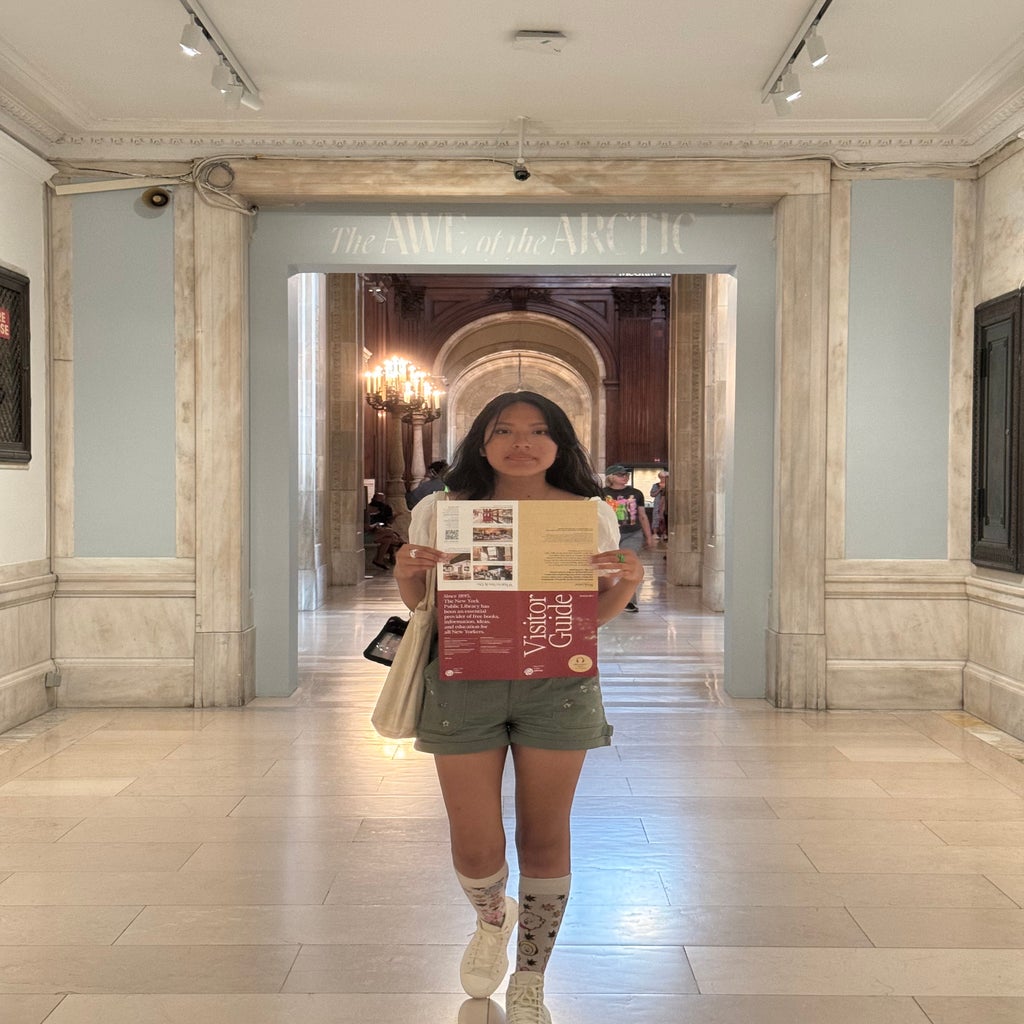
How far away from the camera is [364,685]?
25.7 feet

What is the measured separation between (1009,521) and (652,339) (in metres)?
19.5

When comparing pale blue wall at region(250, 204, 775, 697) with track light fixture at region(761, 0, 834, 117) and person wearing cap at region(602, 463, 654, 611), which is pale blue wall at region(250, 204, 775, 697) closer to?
track light fixture at region(761, 0, 834, 117)

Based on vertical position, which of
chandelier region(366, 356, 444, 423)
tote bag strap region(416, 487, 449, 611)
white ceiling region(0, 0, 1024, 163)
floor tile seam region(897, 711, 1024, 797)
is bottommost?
floor tile seam region(897, 711, 1024, 797)

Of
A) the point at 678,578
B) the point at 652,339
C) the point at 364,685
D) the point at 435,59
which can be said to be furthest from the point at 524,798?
the point at 652,339

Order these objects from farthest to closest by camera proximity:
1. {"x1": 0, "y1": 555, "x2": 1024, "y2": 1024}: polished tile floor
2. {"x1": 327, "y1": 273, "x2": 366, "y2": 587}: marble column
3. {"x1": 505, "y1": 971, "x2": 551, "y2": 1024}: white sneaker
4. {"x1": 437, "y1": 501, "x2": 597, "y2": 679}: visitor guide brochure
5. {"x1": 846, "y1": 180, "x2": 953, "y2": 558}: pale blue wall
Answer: {"x1": 327, "y1": 273, "x2": 366, "y2": 587}: marble column < {"x1": 846, "y1": 180, "x2": 953, "y2": 558}: pale blue wall < {"x1": 0, "y1": 555, "x2": 1024, "y2": 1024}: polished tile floor < {"x1": 505, "y1": 971, "x2": 551, "y2": 1024}: white sneaker < {"x1": 437, "y1": 501, "x2": 597, "y2": 679}: visitor guide brochure

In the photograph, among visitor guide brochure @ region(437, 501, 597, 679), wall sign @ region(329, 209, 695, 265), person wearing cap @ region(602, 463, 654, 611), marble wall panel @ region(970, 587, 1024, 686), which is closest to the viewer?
visitor guide brochure @ region(437, 501, 597, 679)

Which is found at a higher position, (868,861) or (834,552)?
(834,552)

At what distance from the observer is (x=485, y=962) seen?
296 centimetres

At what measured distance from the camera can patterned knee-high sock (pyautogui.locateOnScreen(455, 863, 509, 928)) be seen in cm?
285

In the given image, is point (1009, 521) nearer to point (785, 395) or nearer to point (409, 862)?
point (785, 395)

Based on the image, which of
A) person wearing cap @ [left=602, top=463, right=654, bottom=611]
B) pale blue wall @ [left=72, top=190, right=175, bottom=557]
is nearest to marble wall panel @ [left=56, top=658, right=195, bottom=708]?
pale blue wall @ [left=72, top=190, right=175, bottom=557]

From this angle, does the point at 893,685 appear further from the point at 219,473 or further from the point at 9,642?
the point at 9,642

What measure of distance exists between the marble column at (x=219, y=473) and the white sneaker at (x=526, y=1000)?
4643 mm

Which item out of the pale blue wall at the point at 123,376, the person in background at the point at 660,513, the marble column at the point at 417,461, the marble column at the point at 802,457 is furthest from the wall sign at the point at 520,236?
the person in background at the point at 660,513
